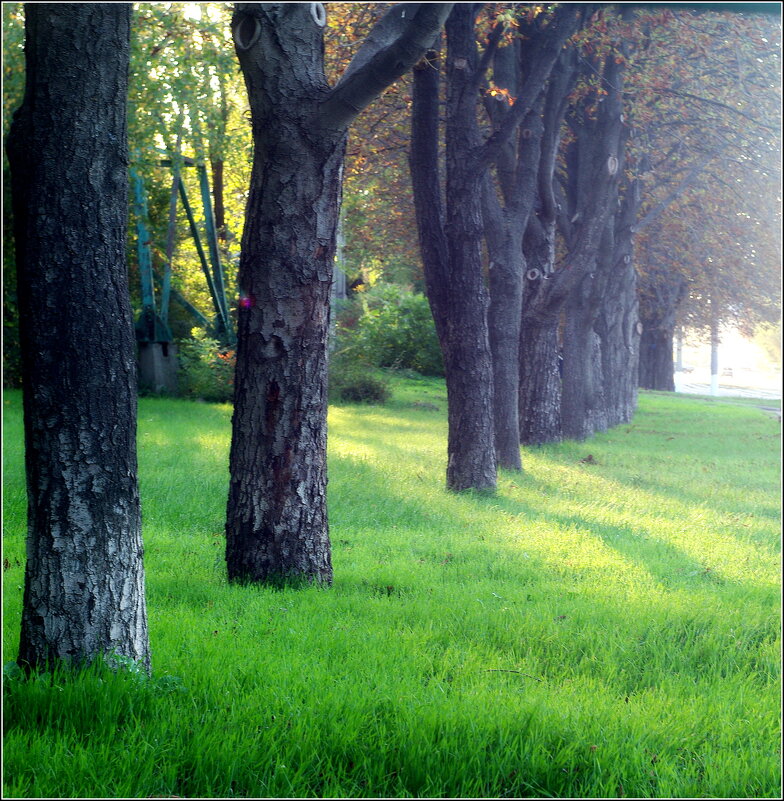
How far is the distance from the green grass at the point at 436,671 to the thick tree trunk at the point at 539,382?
730 cm

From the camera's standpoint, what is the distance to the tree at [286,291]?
6.25 m

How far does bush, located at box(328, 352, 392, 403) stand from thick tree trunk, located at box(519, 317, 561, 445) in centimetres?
789

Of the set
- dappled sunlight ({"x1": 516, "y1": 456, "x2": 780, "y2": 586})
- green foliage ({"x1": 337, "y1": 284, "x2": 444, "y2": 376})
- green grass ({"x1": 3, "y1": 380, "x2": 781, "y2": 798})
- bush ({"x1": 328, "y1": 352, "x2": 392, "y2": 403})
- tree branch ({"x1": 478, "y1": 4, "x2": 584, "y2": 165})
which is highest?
tree branch ({"x1": 478, "y1": 4, "x2": 584, "y2": 165})

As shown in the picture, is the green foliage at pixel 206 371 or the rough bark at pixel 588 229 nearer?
the rough bark at pixel 588 229

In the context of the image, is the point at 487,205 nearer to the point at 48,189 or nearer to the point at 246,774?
the point at 48,189

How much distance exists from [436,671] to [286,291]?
9.59 feet

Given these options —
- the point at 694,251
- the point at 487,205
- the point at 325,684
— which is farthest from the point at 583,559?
the point at 694,251

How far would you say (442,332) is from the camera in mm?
11484

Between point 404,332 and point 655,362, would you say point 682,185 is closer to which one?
point 404,332

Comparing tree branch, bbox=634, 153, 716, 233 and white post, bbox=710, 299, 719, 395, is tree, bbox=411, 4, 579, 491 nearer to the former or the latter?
tree branch, bbox=634, 153, 716, 233

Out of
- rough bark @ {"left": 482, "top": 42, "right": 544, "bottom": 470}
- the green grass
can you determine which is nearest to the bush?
rough bark @ {"left": 482, "top": 42, "right": 544, "bottom": 470}

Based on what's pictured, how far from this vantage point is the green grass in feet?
11.3

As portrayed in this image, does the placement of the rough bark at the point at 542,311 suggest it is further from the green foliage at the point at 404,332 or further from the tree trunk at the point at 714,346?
the tree trunk at the point at 714,346

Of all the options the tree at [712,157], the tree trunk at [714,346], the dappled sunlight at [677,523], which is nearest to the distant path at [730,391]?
the tree trunk at [714,346]
